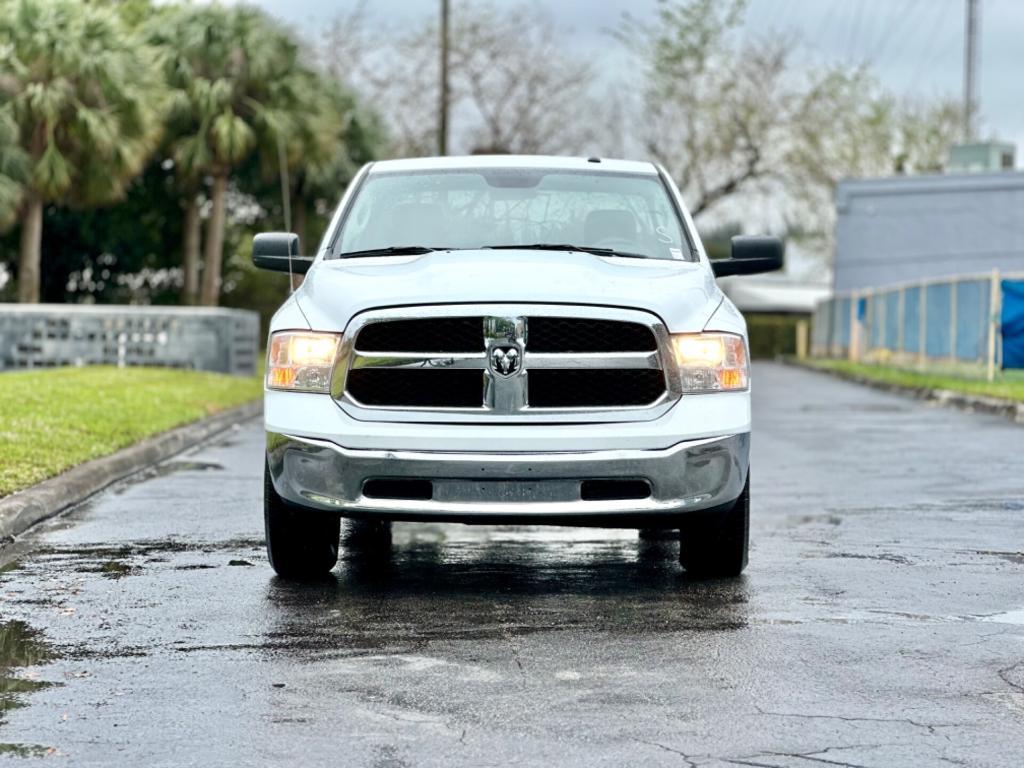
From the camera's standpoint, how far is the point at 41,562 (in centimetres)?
863

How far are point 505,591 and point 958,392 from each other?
18.6m

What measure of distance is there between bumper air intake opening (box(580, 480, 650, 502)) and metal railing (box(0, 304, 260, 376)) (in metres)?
21.4

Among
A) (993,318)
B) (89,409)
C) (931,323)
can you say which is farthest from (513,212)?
(931,323)

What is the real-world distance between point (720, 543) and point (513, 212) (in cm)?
196

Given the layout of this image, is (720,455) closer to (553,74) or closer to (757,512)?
(757,512)

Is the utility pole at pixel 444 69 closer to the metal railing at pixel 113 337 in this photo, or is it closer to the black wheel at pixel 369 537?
the metal railing at pixel 113 337

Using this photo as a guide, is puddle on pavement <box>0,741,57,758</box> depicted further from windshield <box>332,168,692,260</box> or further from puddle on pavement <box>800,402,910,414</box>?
puddle on pavement <box>800,402,910,414</box>

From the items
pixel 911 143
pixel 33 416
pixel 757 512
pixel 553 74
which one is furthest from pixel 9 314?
pixel 911 143

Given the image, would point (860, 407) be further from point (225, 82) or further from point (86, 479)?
point (225, 82)

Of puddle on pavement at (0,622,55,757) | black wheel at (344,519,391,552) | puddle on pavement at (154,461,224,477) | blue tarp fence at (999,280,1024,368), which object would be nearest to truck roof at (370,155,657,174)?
black wheel at (344,519,391,552)

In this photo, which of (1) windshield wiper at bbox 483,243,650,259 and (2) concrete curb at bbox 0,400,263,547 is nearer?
(1) windshield wiper at bbox 483,243,650,259

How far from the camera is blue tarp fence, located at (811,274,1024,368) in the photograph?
2688 centimetres

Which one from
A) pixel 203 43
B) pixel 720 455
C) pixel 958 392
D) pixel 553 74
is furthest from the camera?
pixel 553 74

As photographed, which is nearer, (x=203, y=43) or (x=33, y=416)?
(x=33, y=416)
